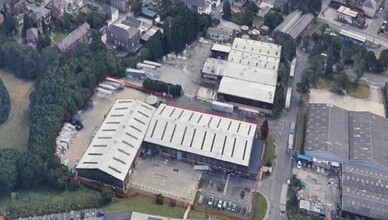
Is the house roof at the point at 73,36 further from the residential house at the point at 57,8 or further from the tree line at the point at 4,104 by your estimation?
the tree line at the point at 4,104

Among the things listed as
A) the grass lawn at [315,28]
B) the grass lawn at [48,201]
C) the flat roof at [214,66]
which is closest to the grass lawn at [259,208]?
the grass lawn at [48,201]

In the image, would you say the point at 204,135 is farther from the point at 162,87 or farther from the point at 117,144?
the point at 162,87

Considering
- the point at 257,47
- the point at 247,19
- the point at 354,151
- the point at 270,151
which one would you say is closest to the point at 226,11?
the point at 247,19

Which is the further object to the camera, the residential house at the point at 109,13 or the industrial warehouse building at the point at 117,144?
the residential house at the point at 109,13

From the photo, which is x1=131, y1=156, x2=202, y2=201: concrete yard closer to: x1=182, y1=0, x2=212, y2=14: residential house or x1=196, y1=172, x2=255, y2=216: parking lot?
x1=196, y1=172, x2=255, y2=216: parking lot

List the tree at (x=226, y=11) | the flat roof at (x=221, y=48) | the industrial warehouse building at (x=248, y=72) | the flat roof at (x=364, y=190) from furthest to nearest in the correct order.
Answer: the tree at (x=226, y=11), the flat roof at (x=221, y=48), the industrial warehouse building at (x=248, y=72), the flat roof at (x=364, y=190)

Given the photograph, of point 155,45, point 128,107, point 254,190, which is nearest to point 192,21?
point 155,45
